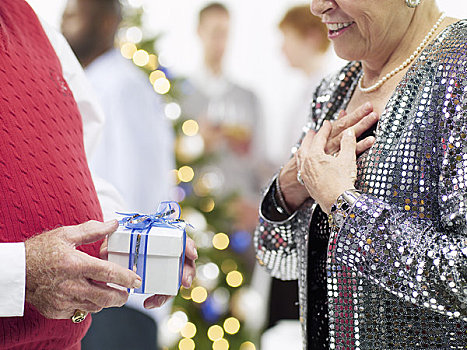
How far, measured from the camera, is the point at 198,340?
145 inches

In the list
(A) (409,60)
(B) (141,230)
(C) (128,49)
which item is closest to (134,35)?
(C) (128,49)

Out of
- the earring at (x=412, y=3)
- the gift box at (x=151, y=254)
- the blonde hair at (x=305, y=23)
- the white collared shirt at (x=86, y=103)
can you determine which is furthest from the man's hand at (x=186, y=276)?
the blonde hair at (x=305, y=23)

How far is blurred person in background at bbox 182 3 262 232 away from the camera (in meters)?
4.35

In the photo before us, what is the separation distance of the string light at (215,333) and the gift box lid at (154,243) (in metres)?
2.75

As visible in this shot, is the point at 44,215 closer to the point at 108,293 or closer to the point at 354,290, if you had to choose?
the point at 108,293

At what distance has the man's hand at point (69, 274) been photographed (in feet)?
3.32

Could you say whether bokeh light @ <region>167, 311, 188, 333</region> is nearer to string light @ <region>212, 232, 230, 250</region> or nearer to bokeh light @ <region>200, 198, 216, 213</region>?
string light @ <region>212, 232, 230, 250</region>

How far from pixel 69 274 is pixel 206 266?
2743 millimetres

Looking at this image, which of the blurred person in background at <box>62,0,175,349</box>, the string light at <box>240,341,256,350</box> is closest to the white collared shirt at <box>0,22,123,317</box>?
the blurred person in background at <box>62,0,175,349</box>

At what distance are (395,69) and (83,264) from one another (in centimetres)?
79

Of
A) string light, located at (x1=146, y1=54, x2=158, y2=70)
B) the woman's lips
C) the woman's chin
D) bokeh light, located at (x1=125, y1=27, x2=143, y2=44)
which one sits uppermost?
bokeh light, located at (x1=125, y1=27, x2=143, y2=44)

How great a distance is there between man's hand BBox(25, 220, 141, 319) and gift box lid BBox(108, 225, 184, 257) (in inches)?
1.0

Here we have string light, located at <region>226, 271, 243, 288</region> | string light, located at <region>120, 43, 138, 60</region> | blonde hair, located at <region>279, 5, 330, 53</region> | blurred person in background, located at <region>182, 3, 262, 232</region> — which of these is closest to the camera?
string light, located at <region>120, 43, 138, 60</region>

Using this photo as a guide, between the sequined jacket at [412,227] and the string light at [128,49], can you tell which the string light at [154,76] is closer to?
the string light at [128,49]
